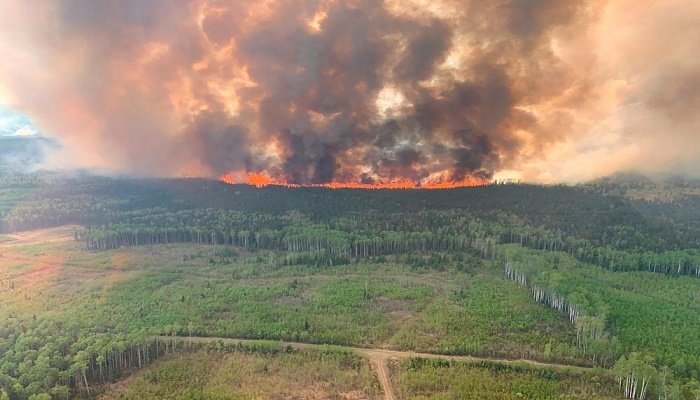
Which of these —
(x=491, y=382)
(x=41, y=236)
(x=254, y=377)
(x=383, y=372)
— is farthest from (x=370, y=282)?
(x=41, y=236)

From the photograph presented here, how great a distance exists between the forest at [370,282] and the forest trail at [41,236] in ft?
6.15

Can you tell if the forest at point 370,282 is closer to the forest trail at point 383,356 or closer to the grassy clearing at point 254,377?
the grassy clearing at point 254,377

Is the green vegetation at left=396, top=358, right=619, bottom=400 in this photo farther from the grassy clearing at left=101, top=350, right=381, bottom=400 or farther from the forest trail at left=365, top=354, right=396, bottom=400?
the grassy clearing at left=101, top=350, right=381, bottom=400

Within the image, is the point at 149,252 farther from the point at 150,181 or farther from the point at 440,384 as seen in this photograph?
the point at 440,384

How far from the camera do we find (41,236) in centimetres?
9719

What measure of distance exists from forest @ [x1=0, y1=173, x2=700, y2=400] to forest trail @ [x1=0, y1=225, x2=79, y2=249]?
6.15 ft

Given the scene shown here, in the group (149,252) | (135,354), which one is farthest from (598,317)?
(149,252)

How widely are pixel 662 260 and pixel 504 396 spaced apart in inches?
1800

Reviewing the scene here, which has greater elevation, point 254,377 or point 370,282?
point 370,282

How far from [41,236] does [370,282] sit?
62766 millimetres

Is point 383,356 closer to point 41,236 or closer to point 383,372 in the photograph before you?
point 383,372

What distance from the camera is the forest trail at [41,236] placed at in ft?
302

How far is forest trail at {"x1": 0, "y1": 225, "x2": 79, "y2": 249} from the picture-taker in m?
92.1

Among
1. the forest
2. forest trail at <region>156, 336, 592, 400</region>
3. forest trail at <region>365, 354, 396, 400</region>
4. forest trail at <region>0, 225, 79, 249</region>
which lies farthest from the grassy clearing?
forest trail at <region>0, 225, 79, 249</region>
